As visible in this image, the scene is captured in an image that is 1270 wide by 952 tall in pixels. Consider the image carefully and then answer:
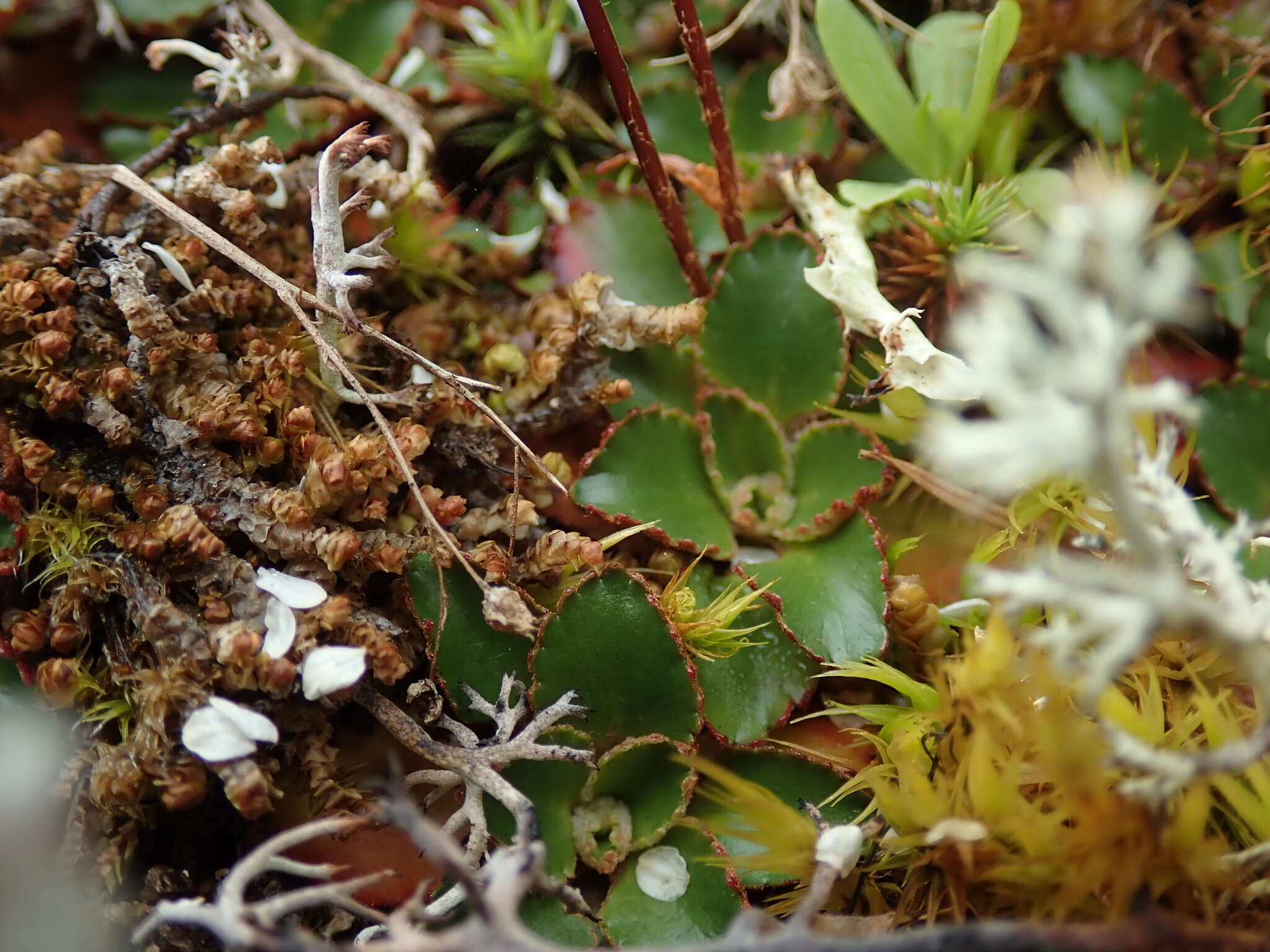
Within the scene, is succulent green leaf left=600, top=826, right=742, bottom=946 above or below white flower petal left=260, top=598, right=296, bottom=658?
→ below

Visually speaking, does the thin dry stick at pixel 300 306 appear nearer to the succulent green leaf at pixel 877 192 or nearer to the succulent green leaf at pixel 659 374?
the succulent green leaf at pixel 659 374

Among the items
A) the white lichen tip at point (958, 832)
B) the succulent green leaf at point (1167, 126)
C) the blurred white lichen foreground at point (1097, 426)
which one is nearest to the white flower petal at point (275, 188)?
the blurred white lichen foreground at point (1097, 426)

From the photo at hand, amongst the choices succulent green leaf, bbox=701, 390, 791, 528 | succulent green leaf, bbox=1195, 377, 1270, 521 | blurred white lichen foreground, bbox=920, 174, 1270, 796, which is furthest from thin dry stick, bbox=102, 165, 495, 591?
succulent green leaf, bbox=1195, 377, 1270, 521

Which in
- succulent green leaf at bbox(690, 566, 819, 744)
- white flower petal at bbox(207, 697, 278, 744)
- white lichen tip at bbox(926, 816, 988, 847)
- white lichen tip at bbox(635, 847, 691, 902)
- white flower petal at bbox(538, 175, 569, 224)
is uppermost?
white flower petal at bbox(538, 175, 569, 224)

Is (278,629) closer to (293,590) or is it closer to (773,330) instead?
(293,590)

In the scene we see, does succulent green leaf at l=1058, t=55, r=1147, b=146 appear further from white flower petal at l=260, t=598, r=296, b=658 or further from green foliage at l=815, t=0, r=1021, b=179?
white flower petal at l=260, t=598, r=296, b=658

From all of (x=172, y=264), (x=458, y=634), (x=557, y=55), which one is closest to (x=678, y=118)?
(x=557, y=55)

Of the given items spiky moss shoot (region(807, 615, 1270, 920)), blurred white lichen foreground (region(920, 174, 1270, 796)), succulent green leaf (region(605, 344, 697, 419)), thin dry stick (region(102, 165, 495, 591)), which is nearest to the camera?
blurred white lichen foreground (region(920, 174, 1270, 796))
